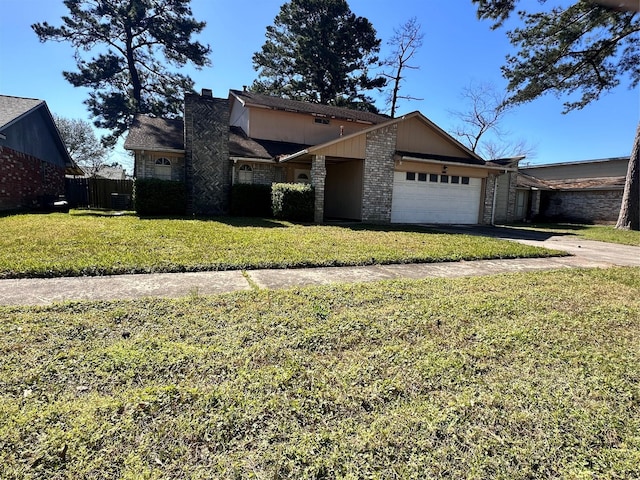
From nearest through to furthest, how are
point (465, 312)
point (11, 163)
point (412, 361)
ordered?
1. point (412, 361)
2. point (465, 312)
3. point (11, 163)

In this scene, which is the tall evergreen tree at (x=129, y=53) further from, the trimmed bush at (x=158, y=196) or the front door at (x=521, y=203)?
the front door at (x=521, y=203)

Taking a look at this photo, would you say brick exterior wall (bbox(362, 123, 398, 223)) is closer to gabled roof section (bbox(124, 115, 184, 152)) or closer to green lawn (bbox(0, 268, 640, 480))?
gabled roof section (bbox(124, 115, 184, 152))

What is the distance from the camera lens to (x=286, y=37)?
2777 centimetres

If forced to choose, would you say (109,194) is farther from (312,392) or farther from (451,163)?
(312,392)

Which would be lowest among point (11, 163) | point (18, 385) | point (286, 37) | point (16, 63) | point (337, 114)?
point (18, 385)

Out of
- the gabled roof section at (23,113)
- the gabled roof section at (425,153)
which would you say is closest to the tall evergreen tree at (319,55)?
the gabled roof section at (425,153)

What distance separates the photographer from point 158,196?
13.3m

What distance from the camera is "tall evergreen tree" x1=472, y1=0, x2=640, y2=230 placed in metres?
15.7

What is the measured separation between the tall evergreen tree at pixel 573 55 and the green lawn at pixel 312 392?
704 inches

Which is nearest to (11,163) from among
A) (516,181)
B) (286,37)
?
(286,37)

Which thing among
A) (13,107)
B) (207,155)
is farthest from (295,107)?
(13,107)

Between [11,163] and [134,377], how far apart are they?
57.8 feet

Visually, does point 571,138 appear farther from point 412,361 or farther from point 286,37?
point 412,361

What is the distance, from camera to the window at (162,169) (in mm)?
15062
